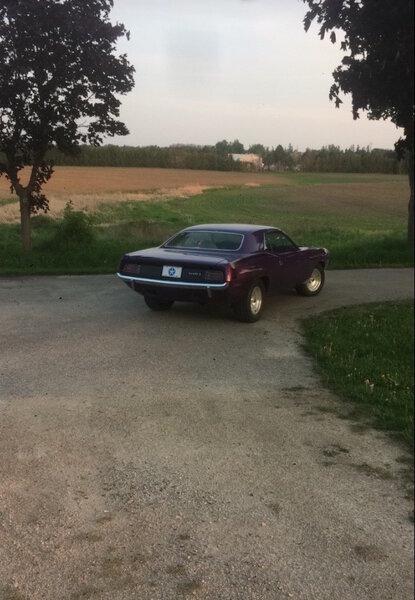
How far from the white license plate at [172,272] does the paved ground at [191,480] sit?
3.22 ft

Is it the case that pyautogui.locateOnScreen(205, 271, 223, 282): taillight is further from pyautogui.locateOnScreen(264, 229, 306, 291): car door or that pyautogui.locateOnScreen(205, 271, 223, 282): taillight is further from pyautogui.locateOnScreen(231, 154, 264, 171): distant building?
pyautogui.locateOnScreen(231, 154, 264, 171): distant building

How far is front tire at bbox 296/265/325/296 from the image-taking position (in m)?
8.95

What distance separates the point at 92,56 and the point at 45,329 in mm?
6657

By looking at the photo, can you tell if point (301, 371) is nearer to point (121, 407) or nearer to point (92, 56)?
point (121, 407)

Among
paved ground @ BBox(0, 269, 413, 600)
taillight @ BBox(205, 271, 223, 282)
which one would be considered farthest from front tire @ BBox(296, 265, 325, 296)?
paved ground @ BBox(0, 269, 413, 600)

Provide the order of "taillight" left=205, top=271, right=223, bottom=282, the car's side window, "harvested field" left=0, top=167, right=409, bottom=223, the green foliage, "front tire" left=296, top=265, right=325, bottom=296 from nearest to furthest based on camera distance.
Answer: "taillight" left=205, top=271, right=223, bottom=282 < the car's side window < "front tire" left=296, top=265, right=325, bottom=296 < the green foliage < "harvested field" left=0, top=167, right=409, bottom=223

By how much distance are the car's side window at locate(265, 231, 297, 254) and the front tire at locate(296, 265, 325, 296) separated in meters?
0.73

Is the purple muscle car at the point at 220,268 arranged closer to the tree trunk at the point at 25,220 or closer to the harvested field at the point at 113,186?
the tree trunk at the point at 25,220

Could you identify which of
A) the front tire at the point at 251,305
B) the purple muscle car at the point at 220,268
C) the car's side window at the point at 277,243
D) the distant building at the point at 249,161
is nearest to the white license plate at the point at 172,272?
the purple muscle car at the point at 220,268

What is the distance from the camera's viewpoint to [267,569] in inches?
92.3

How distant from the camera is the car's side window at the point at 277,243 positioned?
784cm

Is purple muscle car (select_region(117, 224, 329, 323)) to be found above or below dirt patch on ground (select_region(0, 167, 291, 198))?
below

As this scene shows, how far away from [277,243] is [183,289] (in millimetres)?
1864

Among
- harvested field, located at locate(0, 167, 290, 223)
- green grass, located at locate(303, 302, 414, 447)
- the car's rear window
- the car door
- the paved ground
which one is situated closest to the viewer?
the paved ground
